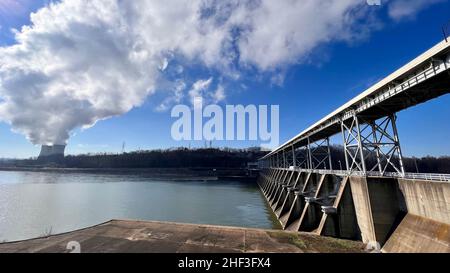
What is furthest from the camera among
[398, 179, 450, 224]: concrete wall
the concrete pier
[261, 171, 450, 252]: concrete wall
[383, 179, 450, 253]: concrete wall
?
the concrete pier

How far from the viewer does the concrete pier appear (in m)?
10.6

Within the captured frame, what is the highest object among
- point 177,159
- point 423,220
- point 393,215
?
point 177,159

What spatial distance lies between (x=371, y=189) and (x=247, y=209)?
886 inches

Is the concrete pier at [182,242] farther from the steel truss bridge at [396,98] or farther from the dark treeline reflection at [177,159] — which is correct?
the dark treeline reflection at [177,159]

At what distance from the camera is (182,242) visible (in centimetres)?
1161

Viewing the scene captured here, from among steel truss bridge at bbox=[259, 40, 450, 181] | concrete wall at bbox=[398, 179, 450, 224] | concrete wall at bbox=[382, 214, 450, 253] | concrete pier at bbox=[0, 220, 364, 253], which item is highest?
steel truss bridge at bbox=[259, 40, 450, 181]

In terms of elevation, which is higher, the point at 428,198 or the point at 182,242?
the point at 428,198

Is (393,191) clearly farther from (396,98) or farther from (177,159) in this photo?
(177,159)

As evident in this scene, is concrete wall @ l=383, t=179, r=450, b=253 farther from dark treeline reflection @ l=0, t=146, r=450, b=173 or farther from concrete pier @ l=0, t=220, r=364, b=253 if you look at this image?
dark treeline reflection @ l=0, t=146, r=450, b=173

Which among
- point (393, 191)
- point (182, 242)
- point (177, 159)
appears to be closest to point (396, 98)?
point (393, 191)

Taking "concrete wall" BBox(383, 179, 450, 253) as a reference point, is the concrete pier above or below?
below

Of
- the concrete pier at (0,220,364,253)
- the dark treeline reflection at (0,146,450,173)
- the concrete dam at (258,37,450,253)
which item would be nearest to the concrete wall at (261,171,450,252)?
the concrete dam at (258,37,450,253)

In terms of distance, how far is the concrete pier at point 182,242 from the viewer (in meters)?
10.6

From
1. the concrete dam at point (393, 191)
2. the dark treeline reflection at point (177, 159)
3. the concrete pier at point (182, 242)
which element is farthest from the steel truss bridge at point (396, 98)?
the dark treeline reflection at point (177, 159)
